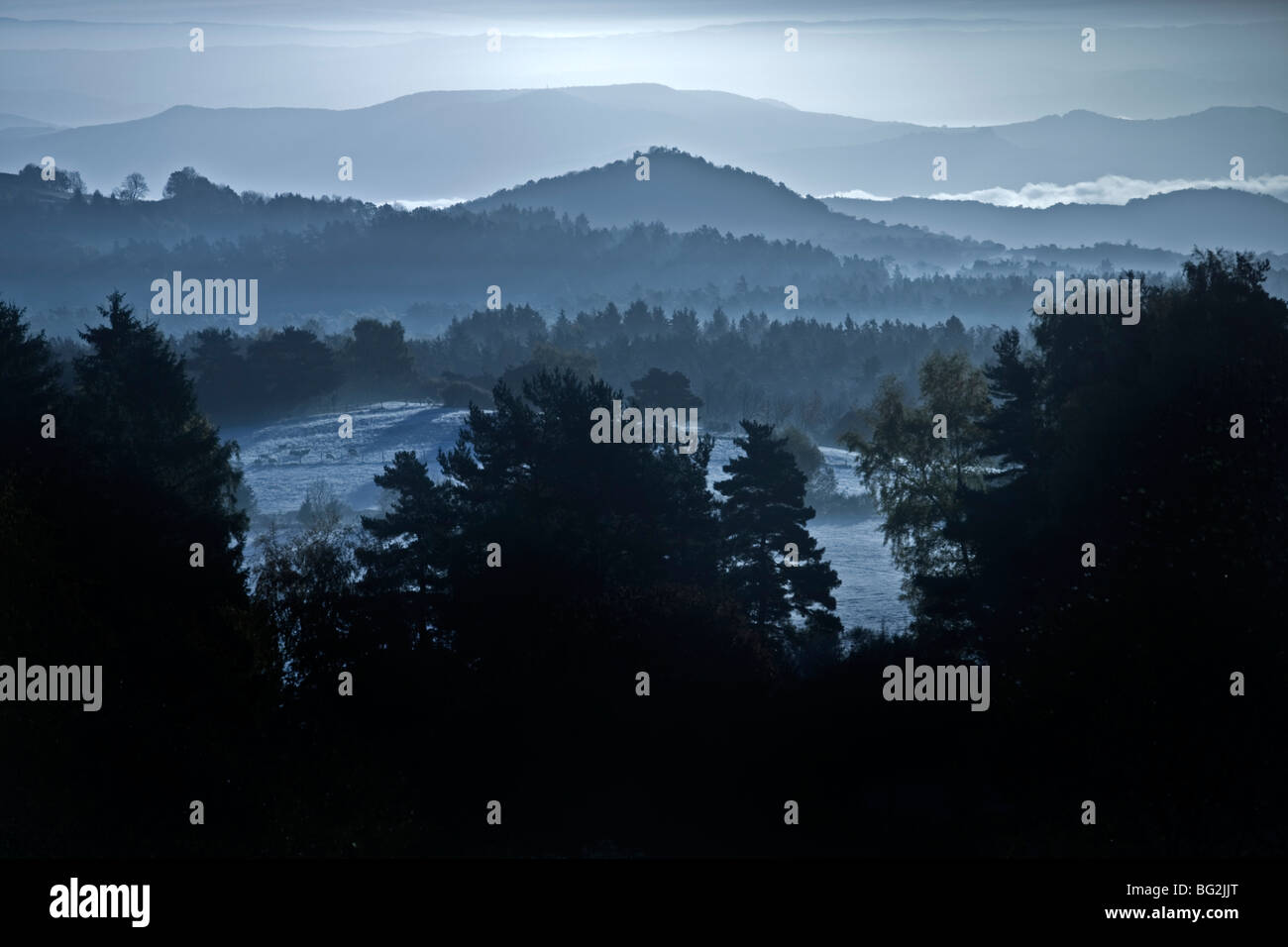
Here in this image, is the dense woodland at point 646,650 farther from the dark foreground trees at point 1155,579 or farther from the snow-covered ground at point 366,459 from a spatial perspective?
the snow-covered ground at point 366,459
